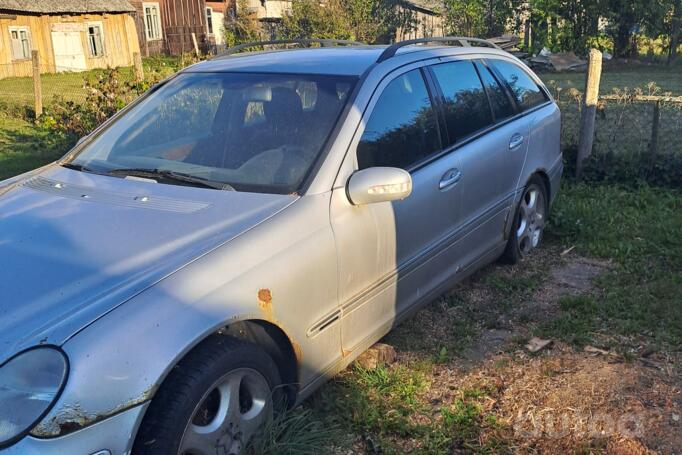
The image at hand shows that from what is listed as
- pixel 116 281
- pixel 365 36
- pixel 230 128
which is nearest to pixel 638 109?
pixel 230 128

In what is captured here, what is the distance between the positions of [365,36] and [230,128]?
17.8 metres

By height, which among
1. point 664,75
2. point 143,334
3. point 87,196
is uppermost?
point 87,196

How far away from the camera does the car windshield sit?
131 inches

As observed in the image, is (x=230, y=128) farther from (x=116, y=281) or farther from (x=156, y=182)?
(x=116, y=281)

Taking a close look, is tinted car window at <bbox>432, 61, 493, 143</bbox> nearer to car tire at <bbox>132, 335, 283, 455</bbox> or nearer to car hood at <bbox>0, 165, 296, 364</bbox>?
car hood at <bbox>0, 165, 296, 364</bbox>

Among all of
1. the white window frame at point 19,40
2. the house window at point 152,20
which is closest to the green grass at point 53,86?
the white window frame at point 19,40

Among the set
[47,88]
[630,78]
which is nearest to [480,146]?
[630,78]

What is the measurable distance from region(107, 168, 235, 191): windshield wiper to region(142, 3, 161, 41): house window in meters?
31.3

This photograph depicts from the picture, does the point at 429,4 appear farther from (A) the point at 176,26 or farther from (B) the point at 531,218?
(B) the point at 531,218

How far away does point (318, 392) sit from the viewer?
3.52 meters

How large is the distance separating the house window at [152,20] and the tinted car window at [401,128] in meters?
31.1

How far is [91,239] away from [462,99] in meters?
2.51

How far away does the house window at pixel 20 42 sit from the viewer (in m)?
25.7

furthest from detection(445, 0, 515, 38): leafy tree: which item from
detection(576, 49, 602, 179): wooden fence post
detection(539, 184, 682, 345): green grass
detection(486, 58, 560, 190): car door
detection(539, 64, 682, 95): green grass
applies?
detection(486, 58, 560, 190): car door
